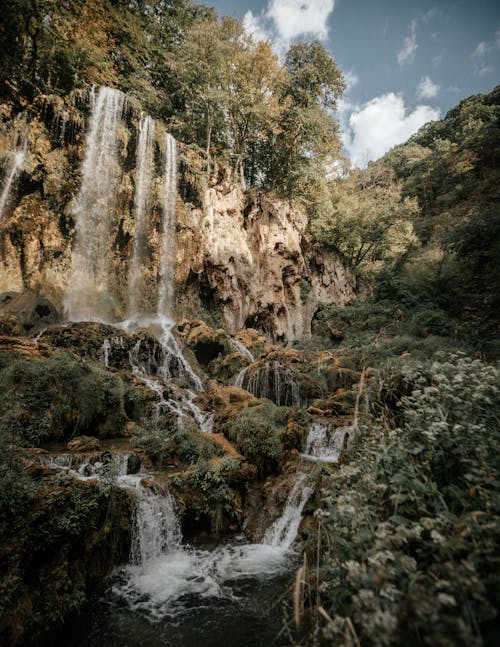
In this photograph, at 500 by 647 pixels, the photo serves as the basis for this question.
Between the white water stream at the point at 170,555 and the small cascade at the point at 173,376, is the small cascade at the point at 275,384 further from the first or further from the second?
the white water stream at the point at 170,555

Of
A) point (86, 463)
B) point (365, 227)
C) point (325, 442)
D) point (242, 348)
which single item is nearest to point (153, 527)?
point (86, 463)

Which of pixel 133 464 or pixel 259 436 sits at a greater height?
pixel 259 436

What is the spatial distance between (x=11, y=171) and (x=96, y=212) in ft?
11.3

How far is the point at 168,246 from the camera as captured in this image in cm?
1747

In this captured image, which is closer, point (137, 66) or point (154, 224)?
point (154, 224)

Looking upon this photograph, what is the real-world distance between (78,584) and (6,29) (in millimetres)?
19740

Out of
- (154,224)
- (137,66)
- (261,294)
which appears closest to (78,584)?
(154,224)

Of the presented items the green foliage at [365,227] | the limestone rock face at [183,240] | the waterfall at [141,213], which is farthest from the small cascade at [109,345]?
the green foliage at [365,227]

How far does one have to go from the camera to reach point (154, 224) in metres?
17.1

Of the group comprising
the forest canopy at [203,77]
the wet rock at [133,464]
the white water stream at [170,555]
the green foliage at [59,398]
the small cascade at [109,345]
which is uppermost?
the forest canopy at [203,77]

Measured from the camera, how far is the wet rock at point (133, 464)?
633cm

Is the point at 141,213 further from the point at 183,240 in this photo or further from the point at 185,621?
the point at 185,621

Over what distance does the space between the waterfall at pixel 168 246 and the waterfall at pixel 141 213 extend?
87 centimetres

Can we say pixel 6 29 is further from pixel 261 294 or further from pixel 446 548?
pixel 446 548
